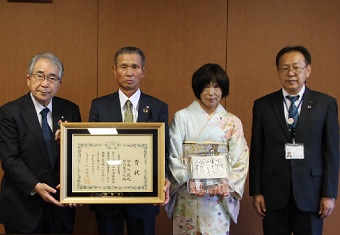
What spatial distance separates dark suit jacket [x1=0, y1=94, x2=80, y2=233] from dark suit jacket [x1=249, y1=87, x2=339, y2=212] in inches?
49.4

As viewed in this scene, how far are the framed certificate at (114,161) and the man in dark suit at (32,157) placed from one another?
206 millimetres

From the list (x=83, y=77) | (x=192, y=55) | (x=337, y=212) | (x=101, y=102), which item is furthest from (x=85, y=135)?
(x=337, y=212)

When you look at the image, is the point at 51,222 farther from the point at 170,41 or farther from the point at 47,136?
the point at 170,41

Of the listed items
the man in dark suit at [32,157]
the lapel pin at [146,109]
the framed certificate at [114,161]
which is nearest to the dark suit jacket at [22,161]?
the man in dark suit at [32,157]

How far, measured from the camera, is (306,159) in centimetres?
216

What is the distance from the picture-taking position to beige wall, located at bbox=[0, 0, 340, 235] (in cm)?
292

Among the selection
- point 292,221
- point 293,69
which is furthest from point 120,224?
point 293,69

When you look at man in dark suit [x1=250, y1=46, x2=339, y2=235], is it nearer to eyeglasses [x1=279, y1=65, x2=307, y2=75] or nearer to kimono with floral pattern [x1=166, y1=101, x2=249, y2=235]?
eyeglasses [x1=279, y1=65, x2=307, y2=75]

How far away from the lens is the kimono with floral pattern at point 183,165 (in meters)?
2.20

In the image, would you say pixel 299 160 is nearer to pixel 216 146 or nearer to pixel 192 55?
pixel 216 146

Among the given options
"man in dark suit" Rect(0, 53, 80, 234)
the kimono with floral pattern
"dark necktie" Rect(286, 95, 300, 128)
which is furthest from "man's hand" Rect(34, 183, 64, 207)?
"dark necktie" Rect(286, 95, 300, 128)

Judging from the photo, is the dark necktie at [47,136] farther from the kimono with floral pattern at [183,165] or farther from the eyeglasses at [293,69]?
the eyeglasses at [293,69]

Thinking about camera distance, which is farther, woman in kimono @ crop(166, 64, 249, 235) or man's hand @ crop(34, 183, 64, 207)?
woman in kimono @ crop(166, 64, 249, 235)

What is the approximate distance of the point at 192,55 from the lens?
297 cm
